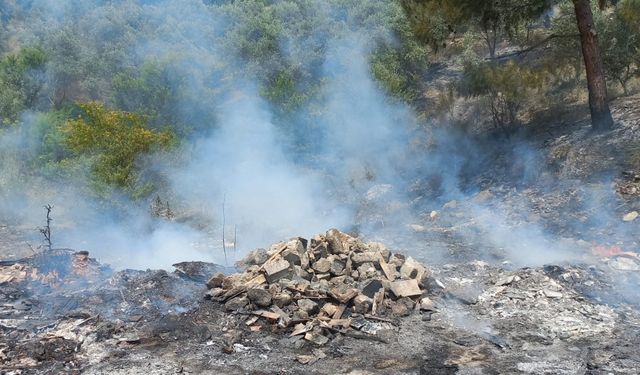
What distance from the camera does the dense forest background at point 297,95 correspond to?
11414 millimetres

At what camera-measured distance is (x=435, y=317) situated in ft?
20.3

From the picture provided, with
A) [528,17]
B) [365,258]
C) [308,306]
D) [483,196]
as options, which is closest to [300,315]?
[308,306]

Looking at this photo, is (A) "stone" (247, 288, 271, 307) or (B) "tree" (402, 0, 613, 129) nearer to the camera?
(A) "stone" (247, 288, 271, 307)

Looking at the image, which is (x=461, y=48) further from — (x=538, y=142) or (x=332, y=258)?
(x=332, y=258)

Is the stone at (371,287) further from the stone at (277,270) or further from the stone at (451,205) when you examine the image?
the stone at (451,205)

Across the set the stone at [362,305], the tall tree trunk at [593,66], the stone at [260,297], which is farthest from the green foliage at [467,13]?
the stone at [260,297]

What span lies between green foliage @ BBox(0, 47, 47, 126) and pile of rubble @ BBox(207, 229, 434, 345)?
1540cm

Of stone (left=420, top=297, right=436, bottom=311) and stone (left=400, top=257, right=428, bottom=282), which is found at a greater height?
stone (left=400, top=257, right=428, bottom=282)

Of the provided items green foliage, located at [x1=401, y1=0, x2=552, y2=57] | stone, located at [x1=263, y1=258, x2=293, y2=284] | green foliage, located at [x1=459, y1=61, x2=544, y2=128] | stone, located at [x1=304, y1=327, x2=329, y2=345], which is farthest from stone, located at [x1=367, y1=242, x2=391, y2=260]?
green foliage, located at [x1=459, y1=61, x2=544, y2=128]

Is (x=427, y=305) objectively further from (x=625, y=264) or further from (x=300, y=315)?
(x=625, y=264)

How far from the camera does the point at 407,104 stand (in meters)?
14.6

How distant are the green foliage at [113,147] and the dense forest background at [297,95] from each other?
31mm

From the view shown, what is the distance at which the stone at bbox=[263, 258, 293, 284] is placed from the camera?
6449mm

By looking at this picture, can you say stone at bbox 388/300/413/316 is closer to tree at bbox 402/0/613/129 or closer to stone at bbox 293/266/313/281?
stone at bbox 293/266/313/281
